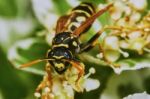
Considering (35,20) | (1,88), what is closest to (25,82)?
(1,88)

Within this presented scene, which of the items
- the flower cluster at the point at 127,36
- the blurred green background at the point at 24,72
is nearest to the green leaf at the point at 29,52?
the blurred green background at the point at 24,72

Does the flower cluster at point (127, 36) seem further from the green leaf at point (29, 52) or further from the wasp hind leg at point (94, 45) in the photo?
the green leaf at point (29, 52)

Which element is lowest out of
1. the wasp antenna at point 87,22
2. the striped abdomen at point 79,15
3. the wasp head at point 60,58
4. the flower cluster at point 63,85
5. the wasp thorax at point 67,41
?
the flower cluster at point 63,85

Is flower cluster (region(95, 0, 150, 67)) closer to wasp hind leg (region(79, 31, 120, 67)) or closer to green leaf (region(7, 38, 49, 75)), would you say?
wasp hind leg (region(79, 31, 120, 67))

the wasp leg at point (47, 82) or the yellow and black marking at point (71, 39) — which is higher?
the yellow and black marking at point (71, 39)

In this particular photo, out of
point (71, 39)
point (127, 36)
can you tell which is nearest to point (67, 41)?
point (71, 39)

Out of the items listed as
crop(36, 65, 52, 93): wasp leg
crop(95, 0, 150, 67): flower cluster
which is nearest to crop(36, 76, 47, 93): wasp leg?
crop(36, 65, 52, 93): wasp leg

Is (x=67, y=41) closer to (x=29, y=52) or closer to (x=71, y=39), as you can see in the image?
(x=71, y=39)

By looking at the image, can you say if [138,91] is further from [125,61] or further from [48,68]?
[48,68]

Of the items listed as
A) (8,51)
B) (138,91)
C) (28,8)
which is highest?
(28,8)
